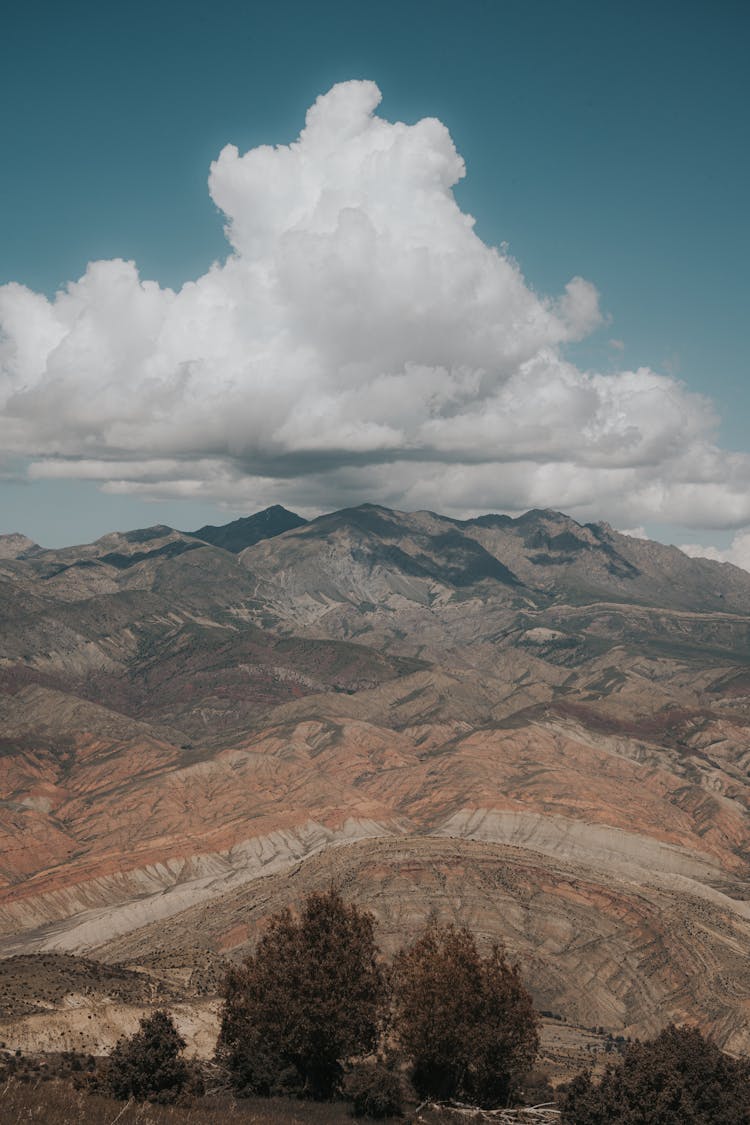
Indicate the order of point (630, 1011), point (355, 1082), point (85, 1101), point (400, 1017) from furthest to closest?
point (630, 1011) → point (400, 1017) → point (355, 1082) → point (85, 1101)

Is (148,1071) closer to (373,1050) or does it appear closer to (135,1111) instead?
(135,1111)

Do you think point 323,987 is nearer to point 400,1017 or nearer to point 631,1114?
point 400,1017

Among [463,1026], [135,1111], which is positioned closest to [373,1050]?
[463,1026]

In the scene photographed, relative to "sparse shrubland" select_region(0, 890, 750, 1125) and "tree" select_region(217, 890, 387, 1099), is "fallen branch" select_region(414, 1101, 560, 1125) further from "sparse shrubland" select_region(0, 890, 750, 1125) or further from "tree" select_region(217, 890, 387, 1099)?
"tree" select_region(217, 890, 387, 1099)

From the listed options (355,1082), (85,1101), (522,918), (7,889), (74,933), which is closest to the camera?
(85,1101)

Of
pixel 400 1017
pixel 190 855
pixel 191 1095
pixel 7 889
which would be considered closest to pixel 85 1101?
pixel 191 1095

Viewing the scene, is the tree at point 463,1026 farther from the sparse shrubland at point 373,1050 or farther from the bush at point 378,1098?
the bush at point 378,1098

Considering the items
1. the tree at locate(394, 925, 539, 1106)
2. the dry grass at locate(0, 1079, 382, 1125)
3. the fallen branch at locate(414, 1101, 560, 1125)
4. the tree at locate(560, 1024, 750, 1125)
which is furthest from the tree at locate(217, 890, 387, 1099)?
the tree at locate(560, 1024, 750, 1125)
